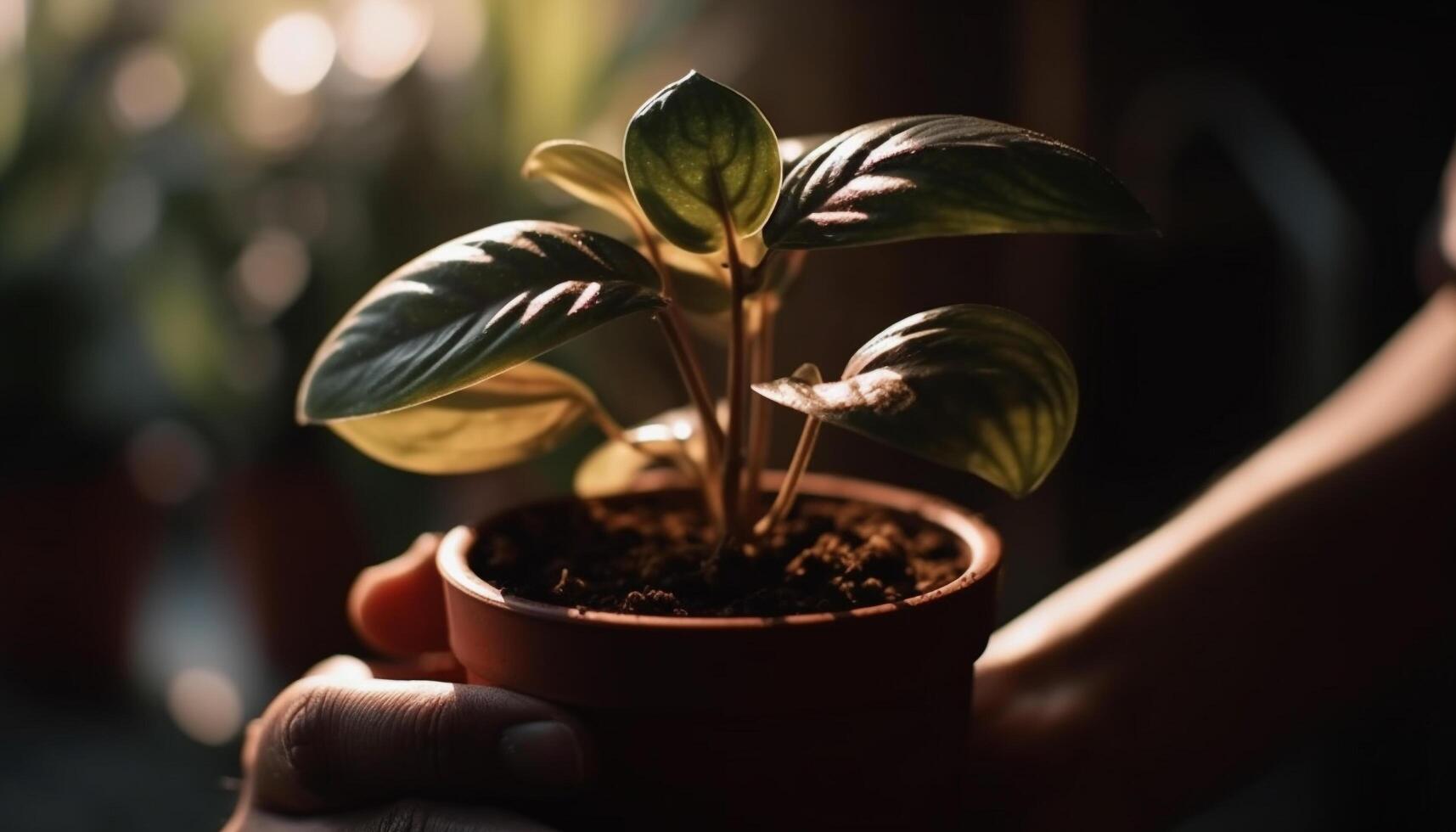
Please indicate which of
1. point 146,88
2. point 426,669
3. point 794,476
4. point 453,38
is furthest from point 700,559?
point 146,88

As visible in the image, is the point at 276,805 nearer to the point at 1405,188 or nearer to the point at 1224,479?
the point at 1224,479

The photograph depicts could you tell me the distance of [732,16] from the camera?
5.29 feet

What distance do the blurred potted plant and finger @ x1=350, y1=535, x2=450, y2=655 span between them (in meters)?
0.17

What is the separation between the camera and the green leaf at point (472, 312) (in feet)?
1.52

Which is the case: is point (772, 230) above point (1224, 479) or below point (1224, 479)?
above

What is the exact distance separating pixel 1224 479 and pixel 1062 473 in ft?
2.44

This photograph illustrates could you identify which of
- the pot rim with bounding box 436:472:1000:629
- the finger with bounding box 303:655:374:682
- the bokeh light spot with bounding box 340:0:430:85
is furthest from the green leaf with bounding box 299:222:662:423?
the bokeh light spot with bounding box 340:0:430:85

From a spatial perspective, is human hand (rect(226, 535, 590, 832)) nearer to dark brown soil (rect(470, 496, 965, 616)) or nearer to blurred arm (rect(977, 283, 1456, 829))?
dark brown soil (rect(470, 496, 965, 616))

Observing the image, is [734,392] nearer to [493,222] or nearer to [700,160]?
[700,160]

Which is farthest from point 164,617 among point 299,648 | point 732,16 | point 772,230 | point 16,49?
point 772,230

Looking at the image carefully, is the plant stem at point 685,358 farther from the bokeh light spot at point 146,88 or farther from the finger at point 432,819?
the bokeh light spot at point 146,88

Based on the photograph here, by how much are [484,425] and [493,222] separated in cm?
101

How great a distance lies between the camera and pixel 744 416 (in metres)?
0.61

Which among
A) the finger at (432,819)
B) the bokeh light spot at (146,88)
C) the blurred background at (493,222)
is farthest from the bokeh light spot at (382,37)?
the finger at (432,819)
